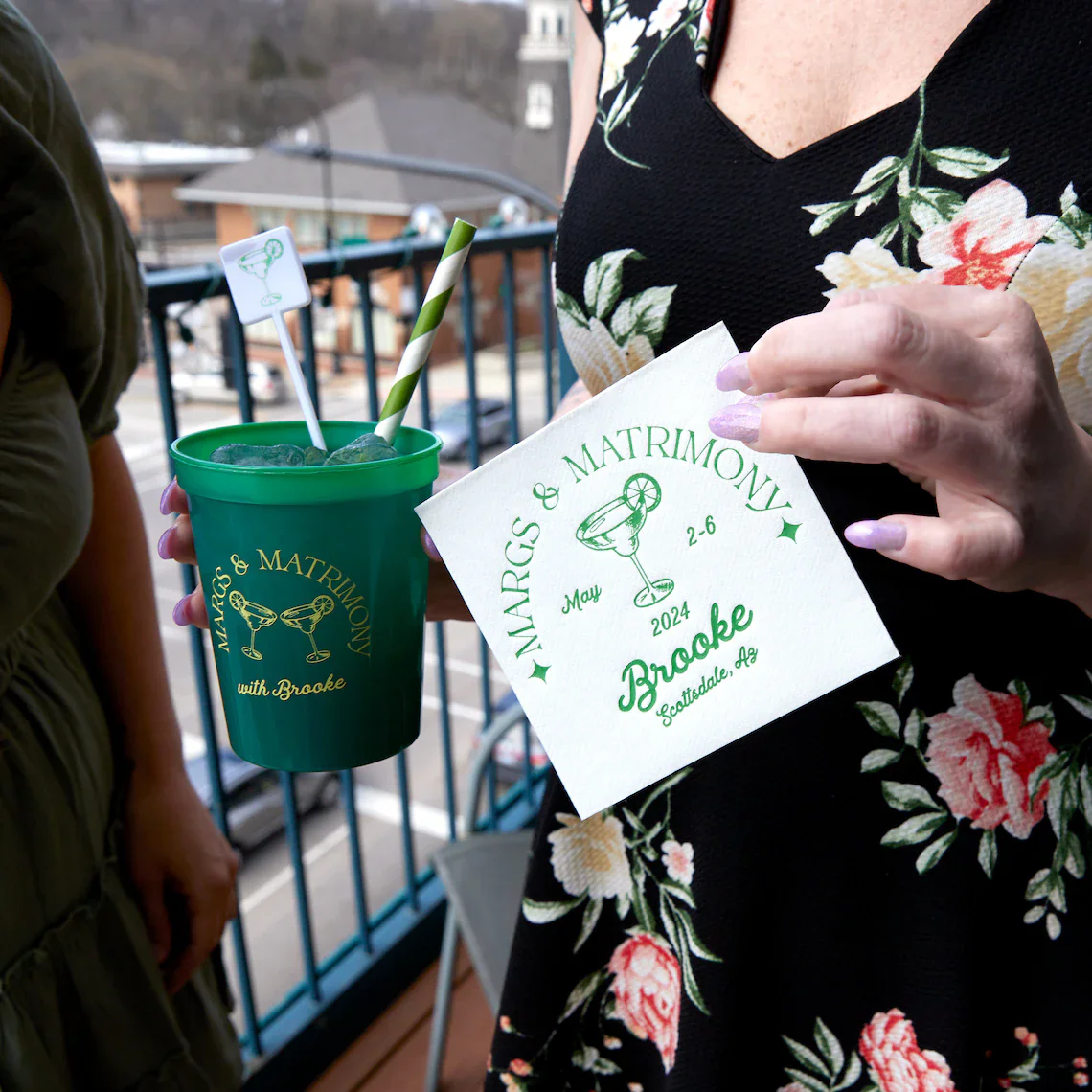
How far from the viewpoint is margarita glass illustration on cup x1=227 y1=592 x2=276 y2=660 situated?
1.72 ft

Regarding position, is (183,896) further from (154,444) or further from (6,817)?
(154,444)

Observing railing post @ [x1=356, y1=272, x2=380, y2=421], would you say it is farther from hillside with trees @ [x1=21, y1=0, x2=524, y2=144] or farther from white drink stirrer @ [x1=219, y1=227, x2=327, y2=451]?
hillside with trees @ [x1=21, y1=0, x2=524, y2=144]

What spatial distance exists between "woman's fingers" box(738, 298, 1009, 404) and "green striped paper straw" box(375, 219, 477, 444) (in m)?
0.18

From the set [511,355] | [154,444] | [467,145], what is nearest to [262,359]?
[154,444]

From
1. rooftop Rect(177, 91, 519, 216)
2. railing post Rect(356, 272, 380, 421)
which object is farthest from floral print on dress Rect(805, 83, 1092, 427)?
rooftop Rect(177, 91, 519, 216)

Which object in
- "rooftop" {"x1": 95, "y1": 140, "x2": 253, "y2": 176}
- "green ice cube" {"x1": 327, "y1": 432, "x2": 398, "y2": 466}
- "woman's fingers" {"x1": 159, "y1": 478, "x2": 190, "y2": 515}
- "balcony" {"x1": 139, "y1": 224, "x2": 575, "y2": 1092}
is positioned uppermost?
"green ice cube" {"x1": 327, "y1": 432, "x2": 398, "y2": 466}

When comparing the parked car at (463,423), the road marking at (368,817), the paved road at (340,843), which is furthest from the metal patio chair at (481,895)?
the parked car at (463,423)

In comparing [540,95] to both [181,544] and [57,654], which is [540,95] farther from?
[181,544]

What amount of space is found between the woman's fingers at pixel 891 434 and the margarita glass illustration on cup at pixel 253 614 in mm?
277

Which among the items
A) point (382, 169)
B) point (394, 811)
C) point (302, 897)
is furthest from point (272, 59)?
point (302, 897)

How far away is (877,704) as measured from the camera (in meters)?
0.63

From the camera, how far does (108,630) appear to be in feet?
2.82

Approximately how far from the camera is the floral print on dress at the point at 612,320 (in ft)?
2.15

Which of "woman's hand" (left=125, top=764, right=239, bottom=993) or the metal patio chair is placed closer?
"woman's hand" (left=125, top=764, right=239, bottom=993)
